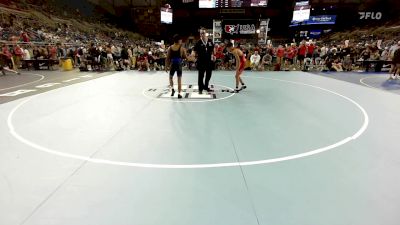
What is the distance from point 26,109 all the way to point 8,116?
22.0 inches

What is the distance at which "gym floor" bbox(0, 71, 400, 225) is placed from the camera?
7.89ft

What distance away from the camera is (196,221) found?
2.29 m

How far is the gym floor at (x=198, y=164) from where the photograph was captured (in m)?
2.40

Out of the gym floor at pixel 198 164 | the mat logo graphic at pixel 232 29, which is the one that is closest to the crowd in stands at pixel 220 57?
the gym floor at pixel 198 164

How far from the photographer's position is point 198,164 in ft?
10.9

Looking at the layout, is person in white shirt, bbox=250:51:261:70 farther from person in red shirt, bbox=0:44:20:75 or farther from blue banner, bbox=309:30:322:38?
blue banner, bbox=309:30:322:38

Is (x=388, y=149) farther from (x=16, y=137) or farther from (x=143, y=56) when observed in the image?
(x=143, y=56)

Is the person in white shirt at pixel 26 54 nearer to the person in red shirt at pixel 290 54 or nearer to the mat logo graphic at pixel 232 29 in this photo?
the person in red shirt at pixel 290 54

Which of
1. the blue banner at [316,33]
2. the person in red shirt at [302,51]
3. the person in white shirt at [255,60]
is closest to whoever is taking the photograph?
the person in white shirt at [255,60]

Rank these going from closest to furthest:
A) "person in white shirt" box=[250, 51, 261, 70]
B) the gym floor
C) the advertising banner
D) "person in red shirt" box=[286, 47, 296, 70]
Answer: the gym floor
"person in white shirt" box=[250, 51, 261, 70]
"person in red shirt" box=[286, 47, 296, 70]
the advertising banner

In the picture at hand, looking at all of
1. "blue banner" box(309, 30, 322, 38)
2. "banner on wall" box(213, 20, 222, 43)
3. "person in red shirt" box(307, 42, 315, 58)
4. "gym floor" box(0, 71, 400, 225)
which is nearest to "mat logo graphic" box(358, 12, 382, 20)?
"blue banner" box(309, 30, 322, 38)


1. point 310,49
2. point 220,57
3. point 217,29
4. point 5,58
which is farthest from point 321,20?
point 5,58

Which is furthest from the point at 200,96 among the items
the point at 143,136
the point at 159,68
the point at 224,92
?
the point at 159,68

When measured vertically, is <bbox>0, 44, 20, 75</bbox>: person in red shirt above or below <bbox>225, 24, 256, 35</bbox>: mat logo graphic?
below
